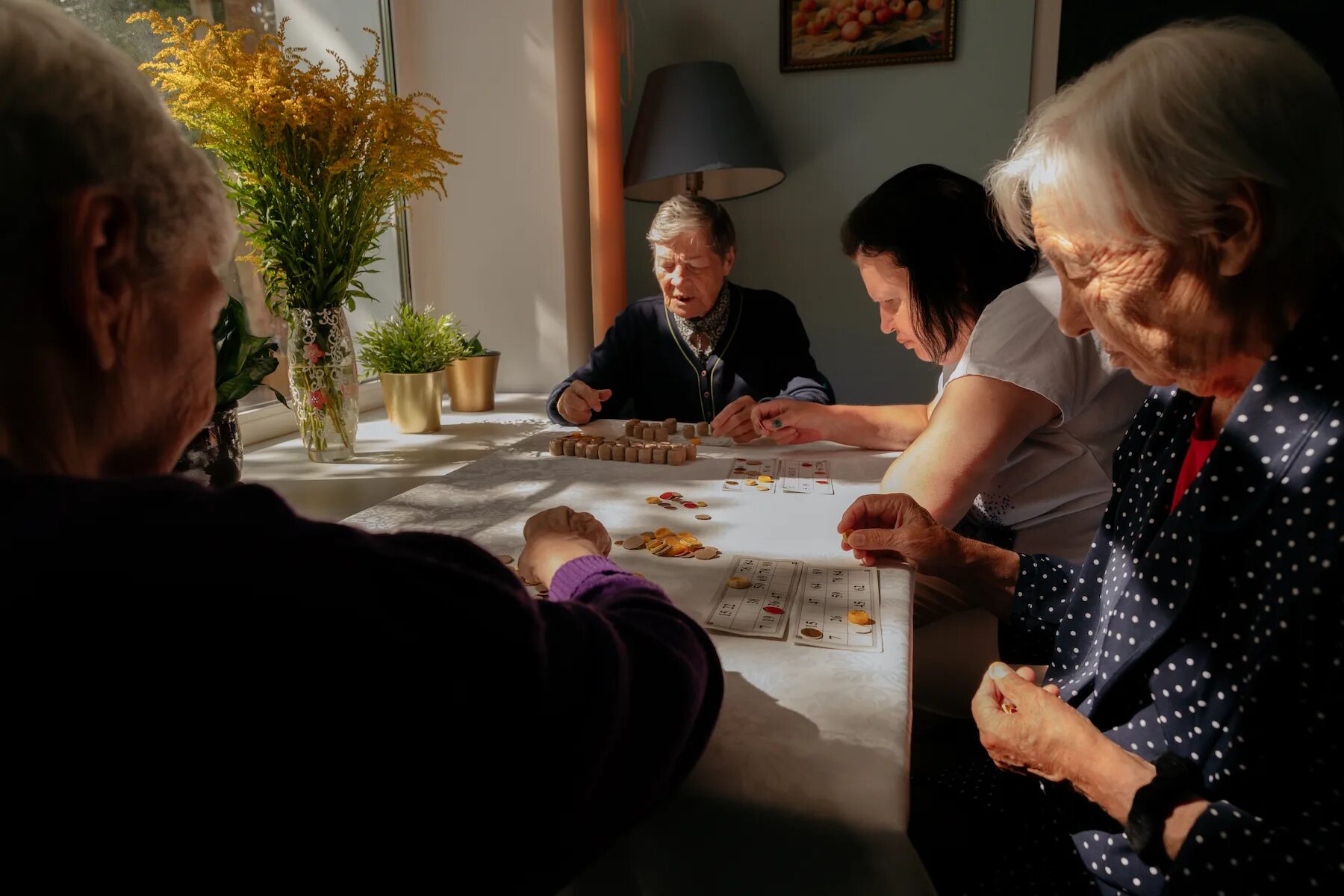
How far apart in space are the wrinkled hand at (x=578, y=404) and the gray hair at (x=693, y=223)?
680 mm

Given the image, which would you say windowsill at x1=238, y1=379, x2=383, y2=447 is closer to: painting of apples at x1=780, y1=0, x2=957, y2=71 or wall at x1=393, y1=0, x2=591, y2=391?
wall at x1=393, y1=0, x2=591, y2=391

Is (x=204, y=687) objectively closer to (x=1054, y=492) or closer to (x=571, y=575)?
(x=571, y=575)

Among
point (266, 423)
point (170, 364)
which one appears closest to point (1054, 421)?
point (170, 364)

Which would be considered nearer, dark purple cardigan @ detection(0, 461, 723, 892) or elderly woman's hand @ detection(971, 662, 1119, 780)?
dark purple cardigan @ detection(0, 461, 723, 892)

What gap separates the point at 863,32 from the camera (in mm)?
3209

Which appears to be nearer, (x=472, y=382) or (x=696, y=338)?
(x=472, y=382)

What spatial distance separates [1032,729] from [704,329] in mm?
1949

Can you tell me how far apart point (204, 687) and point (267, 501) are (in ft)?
0.34

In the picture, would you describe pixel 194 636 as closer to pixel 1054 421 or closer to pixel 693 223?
pixel 1054 421

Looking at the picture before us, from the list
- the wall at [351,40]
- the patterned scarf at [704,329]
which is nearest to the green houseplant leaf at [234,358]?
the wall at [351,40]

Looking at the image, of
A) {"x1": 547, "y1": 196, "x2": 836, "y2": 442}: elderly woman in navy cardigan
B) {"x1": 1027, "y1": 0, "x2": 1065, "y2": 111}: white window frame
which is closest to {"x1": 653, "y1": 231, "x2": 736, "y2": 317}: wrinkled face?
{"x1": 547, "y1": 196, "x2": 836, "y2": 442}: elderly woman in navy cardigan

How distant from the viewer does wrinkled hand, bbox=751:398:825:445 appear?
189 centimetres

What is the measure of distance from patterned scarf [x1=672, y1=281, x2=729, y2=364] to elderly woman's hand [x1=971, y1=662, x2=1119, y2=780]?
5.96 ft

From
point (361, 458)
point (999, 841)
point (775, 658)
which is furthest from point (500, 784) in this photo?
point (361, 458)
